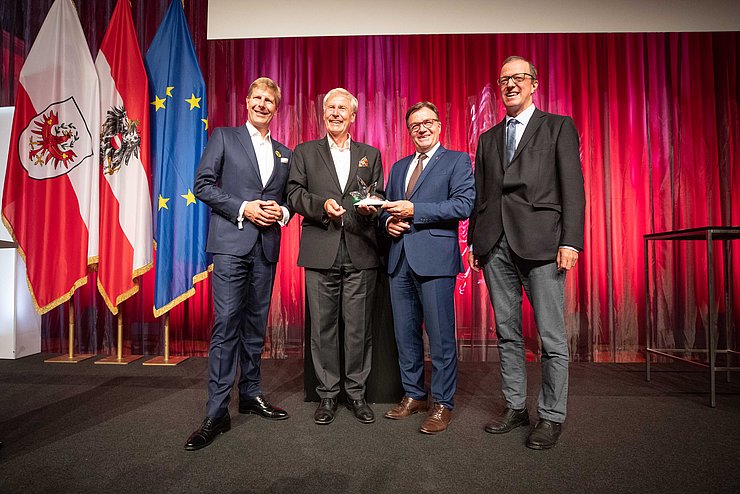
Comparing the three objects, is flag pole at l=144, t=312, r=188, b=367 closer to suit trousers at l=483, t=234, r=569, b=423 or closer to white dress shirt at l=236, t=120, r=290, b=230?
white dress shirt at l=236, t=120, r=290, b=230

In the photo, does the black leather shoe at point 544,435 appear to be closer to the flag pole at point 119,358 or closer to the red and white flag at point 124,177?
the red and white flag at point 124,177

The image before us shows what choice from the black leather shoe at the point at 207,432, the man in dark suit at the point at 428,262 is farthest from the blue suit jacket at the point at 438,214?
the black leather shoe at the point at 207,432

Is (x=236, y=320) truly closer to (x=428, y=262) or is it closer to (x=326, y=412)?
(x=326, y=412)

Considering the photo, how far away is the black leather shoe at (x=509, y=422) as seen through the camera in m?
1.79

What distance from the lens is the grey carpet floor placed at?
1351 mm

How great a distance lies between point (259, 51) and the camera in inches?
144

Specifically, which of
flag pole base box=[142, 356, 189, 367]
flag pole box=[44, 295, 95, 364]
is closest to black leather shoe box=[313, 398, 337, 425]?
flag pole base box=[142, 356, 189, 367]

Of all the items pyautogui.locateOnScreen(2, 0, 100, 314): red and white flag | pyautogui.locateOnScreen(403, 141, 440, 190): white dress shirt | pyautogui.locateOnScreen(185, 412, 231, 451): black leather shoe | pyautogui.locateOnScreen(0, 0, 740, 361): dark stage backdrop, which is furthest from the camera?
pyautogui.locateOnScreen(0, 0, 740, 361): dark stage backdrop

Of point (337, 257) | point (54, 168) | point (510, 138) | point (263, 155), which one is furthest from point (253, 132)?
point (54, 168)

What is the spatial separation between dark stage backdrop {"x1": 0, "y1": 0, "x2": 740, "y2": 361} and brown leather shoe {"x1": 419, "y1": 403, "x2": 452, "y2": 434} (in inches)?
62.7

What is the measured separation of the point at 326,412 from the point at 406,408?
0.39 metres

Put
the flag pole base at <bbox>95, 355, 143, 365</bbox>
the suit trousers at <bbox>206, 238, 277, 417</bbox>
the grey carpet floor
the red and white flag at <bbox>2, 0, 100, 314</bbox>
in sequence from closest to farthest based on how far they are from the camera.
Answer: the grey carpet floor
the suit trousers at <bbox>206, 238, 277, 417</bbox>
the red and white flag at <bbox>2, 0, 100, 314</bbox>
the flag pole base at <bbox>95, 355, 143, 365</bbox>

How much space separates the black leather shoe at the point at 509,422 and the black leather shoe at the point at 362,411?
526mm

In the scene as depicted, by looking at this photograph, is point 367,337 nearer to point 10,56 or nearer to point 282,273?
point 282,273
